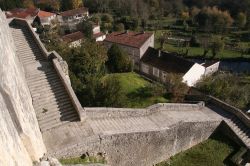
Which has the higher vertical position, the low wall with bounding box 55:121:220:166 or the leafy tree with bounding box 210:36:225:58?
the low wall with bounding box 55:121:220:166

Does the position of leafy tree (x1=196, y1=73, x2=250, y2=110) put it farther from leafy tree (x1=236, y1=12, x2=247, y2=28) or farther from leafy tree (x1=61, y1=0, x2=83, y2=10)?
leafy tree (x1=61, y1=0, x2=83, y2=10)

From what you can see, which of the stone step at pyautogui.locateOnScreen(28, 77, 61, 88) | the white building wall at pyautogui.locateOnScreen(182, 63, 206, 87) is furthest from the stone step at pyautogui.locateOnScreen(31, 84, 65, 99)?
the white building wall at pyautogui.locateOnScreen(182, 63, 206, 87)

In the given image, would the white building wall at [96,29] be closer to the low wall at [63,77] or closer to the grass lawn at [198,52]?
the grass lawn at [198,52]

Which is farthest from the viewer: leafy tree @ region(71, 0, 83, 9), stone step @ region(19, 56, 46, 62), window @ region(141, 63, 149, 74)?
leafy tree @ region(71, 0, 83, 9)

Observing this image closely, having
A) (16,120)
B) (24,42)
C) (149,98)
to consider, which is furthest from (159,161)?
(24,42)

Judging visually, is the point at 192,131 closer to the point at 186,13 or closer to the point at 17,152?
the point at 17,152

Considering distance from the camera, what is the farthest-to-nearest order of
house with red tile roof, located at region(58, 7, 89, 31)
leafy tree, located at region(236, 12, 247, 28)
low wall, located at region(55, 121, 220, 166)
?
leafy tree, located at region(236, 12, 247, 28)
house with red tile roof, located at region(58, 7, 89, 31)
low wall, located at region(55, 121, 220, 166)

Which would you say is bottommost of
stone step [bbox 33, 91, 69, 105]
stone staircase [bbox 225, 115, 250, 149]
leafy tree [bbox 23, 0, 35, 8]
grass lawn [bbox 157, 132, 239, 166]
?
grass lawn [bbox 157, 132, 239, 166]
